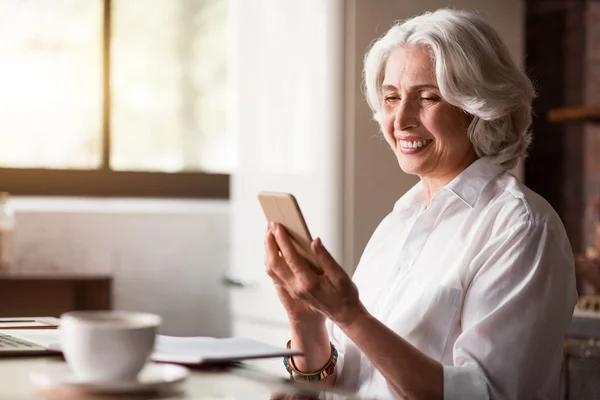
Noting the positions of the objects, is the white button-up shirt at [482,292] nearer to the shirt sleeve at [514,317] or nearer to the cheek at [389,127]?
the shirt sleeve at [514,317]

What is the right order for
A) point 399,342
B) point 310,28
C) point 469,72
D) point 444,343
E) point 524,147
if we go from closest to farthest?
point 399,342
point 444,343
point 469,72
point 524,147
point 310,28

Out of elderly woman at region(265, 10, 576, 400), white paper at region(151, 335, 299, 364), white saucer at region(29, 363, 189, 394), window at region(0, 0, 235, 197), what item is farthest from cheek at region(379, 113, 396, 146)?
window at region(0, 0, 235, 197)

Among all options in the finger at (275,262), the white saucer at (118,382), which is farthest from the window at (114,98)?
the white saucer at (118,382)

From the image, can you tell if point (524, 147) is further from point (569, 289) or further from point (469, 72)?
point (569, 289)

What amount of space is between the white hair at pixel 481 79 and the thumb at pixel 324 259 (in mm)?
456

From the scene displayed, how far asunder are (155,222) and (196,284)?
0.29 meters

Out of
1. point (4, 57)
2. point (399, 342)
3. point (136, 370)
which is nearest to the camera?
point (136, 370)

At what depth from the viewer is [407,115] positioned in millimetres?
1623

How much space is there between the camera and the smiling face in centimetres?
161

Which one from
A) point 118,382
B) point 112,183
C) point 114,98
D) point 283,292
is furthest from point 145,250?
point 118,382

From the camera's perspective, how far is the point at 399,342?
1324 mm

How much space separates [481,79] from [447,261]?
1.01 feet

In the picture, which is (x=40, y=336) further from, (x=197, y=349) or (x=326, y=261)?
(x=326, y=261)

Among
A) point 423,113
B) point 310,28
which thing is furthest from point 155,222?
point 423,113
